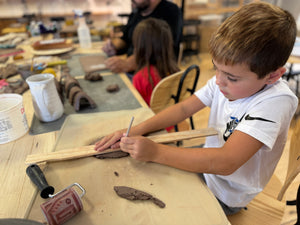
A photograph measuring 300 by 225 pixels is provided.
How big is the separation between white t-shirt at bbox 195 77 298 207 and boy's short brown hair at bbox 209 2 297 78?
3.8 inches

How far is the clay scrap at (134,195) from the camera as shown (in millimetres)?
508

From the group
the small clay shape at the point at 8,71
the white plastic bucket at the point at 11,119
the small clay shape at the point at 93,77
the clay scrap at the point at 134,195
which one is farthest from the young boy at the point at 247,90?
the small clay shape at the point at 8,71

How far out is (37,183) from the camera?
544 mm

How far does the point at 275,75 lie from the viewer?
2.13ft

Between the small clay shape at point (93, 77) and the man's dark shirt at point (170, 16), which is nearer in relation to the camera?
the small clay shape at point (93, 77)

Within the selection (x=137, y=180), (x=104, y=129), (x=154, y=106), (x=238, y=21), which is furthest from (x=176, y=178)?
(x=154, y=106)

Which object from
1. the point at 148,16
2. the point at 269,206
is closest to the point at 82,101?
the point at 269,206

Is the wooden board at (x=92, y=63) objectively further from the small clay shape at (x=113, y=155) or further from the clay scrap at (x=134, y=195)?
the clay scrap at (x=134, y=195)

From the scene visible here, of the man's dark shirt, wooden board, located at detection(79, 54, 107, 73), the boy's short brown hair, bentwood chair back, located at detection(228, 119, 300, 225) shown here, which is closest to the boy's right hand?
the boy's short brown hair

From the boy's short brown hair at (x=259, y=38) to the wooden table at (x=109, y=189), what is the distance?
1.20ft

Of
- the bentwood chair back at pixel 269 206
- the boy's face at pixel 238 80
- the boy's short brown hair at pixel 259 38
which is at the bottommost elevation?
the bentwood chair back at pixel 269 206

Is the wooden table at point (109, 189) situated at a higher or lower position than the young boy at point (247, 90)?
lower

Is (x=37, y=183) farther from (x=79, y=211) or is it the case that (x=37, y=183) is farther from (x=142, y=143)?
(x=142, y=143)

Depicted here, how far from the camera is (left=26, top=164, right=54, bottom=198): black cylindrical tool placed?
20.7 inches
